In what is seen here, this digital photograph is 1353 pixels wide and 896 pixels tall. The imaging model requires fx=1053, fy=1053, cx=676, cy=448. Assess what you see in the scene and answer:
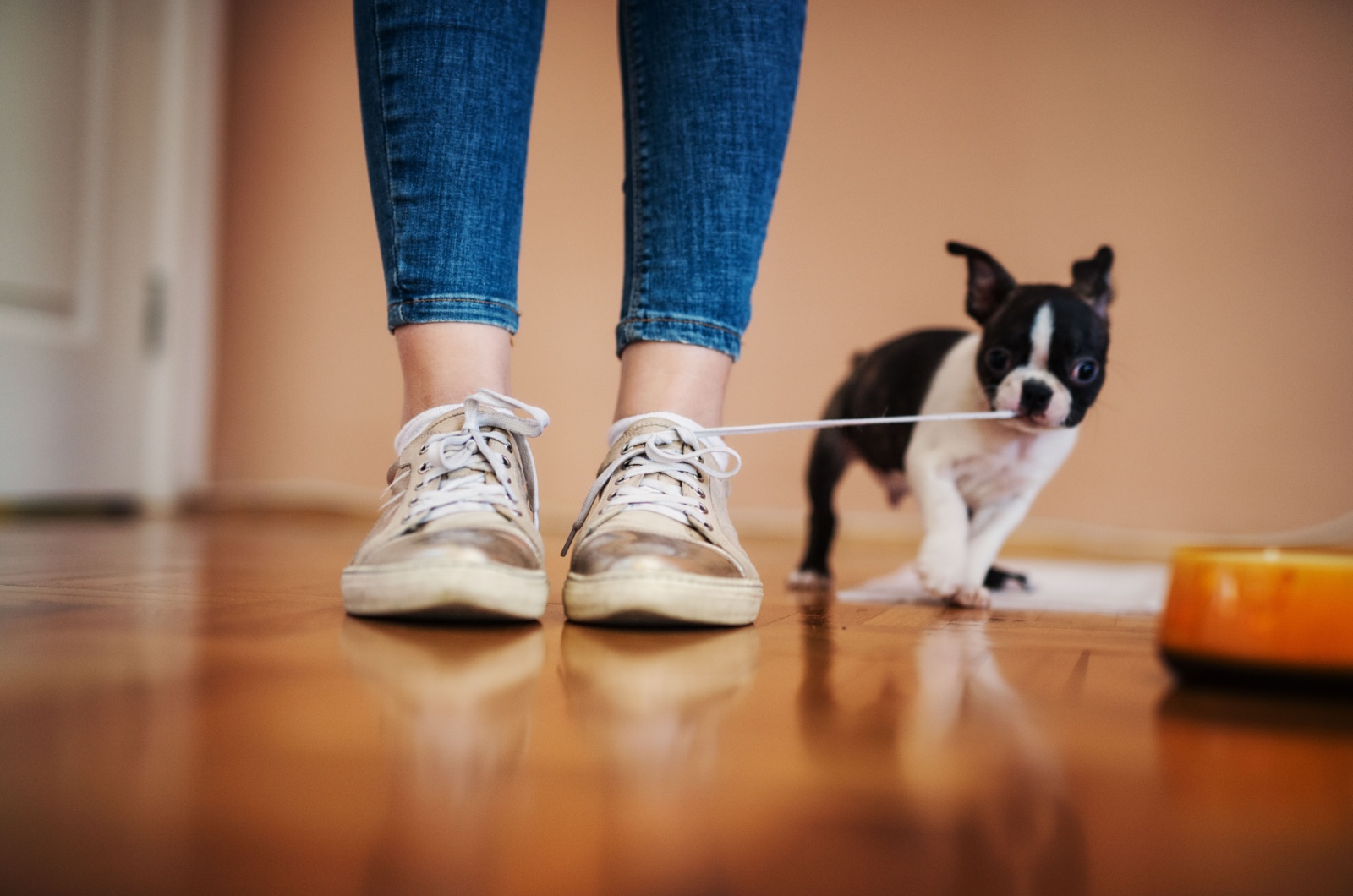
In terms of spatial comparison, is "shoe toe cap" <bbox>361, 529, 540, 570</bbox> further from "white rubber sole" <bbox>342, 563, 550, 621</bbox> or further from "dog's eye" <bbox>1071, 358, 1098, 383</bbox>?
"dog's eye" <bbox>1071, 358, 1098, 383</bbox>

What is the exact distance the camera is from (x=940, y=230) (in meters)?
2.71

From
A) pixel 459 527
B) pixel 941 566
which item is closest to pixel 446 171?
pixel 459 527

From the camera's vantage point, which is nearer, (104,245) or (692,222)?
(692,222)

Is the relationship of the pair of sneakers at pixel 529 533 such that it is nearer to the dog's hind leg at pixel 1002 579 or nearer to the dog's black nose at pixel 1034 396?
the dog's black nose at pixel 1034 396

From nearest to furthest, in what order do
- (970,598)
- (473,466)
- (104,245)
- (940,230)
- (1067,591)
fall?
1. (473,466)
2. (970,598)
3. (1067,591)
4. (104,245)
5. (940,230)

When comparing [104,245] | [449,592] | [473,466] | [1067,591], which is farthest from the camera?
[104,245]

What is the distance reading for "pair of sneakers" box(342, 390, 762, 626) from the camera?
0.69m

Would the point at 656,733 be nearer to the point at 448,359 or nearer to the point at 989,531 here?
the point at 448,359

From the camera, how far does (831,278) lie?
2.77 meters

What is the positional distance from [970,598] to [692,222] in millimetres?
479

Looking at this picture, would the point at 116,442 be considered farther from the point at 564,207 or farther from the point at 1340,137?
the point at 1340,137

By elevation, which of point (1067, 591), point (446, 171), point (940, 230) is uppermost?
point (940, 230)

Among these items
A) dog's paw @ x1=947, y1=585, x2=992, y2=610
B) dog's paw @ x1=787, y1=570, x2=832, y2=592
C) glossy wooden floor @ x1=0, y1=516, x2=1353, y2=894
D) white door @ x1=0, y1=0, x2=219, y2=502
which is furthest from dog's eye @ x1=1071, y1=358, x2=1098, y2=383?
white door @ x1=0, y1=0, x2=219, y2=502

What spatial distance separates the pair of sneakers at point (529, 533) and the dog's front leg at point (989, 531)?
404 millimetres
